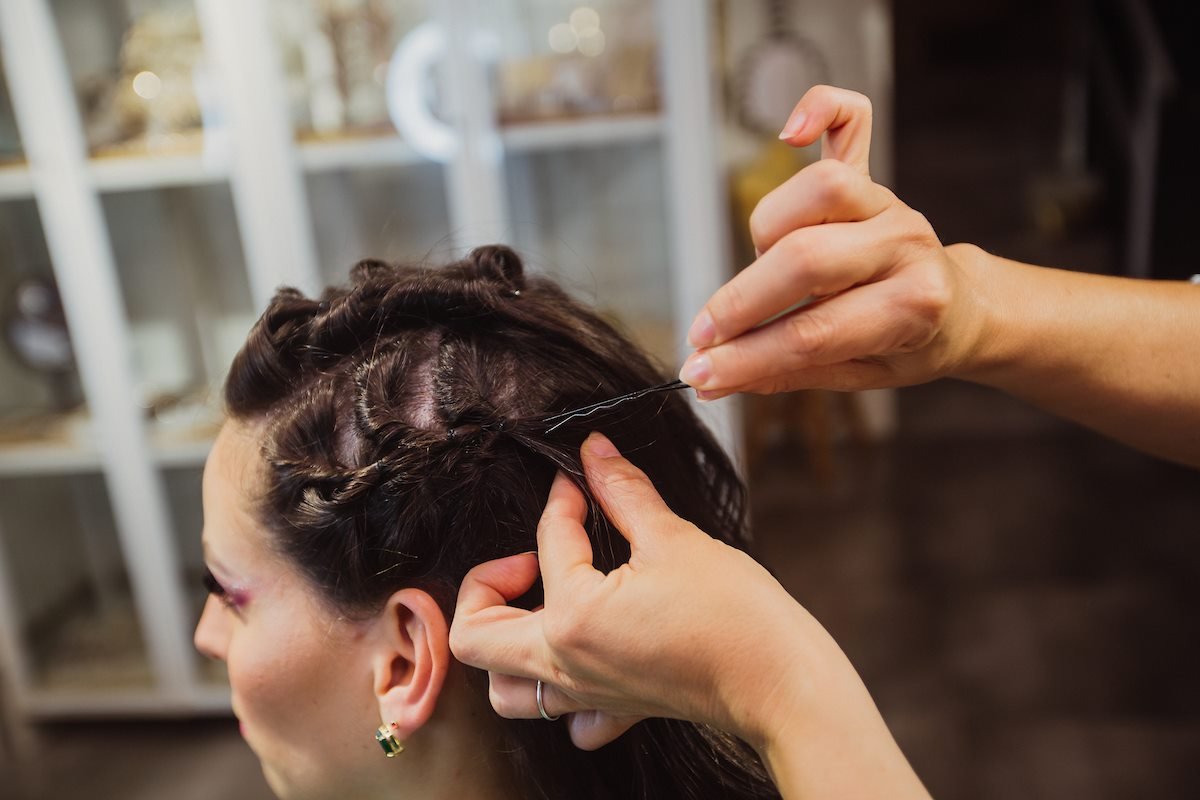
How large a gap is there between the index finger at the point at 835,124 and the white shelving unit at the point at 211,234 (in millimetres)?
1424

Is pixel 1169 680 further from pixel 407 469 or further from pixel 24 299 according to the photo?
pixel 24 299

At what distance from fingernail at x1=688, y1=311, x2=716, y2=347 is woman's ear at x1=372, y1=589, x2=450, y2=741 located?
0.36 m

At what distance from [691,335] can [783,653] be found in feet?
0.70

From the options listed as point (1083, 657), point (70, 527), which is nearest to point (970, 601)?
point (1083, 657)

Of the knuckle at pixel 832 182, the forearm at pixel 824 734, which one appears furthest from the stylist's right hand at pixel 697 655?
the knuckle at pixel 832 182

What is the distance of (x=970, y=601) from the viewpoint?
2879mm

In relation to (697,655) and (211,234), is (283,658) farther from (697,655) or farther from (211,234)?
(211,234)

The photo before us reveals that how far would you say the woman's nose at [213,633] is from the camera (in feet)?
3.23

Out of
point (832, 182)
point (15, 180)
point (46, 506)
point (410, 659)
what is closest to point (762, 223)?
point (832, 182)

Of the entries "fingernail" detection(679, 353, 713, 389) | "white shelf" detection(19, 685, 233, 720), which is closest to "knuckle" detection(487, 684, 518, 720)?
"fingernail" detection(679, 353, 713, 389)

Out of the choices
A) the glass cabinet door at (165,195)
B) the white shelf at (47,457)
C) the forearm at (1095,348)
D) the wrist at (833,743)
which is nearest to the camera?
the wrist at (833,743)

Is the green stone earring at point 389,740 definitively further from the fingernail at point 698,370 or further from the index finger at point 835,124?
the index finger at point 835,124

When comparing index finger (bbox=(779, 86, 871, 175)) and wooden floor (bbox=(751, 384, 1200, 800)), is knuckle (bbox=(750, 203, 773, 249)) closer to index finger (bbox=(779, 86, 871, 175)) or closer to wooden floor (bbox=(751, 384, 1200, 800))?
index finger (bbox=(779, 86, 871, 175))

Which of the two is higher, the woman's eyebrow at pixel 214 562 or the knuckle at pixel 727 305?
the knuckle at pixel 727 305
